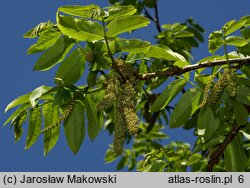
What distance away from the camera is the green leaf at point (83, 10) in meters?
2.53

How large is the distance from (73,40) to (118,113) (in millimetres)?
551

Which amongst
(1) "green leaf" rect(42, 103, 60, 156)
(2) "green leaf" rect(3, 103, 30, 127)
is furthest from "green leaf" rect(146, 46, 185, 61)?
(2) "green leaf" rect(3, 103, 30, 127)

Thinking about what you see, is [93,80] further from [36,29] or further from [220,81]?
[220,81]

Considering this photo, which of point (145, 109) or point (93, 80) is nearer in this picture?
→ point (93, 80)

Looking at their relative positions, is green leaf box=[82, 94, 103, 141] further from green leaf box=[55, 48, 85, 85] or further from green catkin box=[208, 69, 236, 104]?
green catkin box=[208, 69, 236, 104]

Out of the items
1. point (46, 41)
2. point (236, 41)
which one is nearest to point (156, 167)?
point (236, 41)

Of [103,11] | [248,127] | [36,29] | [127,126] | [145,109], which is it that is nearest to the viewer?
[127,126]

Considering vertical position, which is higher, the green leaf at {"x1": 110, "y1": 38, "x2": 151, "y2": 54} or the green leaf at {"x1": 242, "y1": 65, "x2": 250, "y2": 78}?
the green leaf at {"x1": 110, "y1": 38, "x2": 151, "y2": 54}

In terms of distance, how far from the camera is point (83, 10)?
2.56 m

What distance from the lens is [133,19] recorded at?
8.52 ft

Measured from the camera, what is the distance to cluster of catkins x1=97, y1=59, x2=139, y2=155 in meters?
2.39

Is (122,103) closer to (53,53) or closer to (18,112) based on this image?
(53,53)

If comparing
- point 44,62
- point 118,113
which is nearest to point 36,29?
point 44,62

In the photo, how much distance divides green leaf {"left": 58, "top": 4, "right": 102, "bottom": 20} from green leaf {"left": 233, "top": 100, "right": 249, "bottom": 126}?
3.58 ft
